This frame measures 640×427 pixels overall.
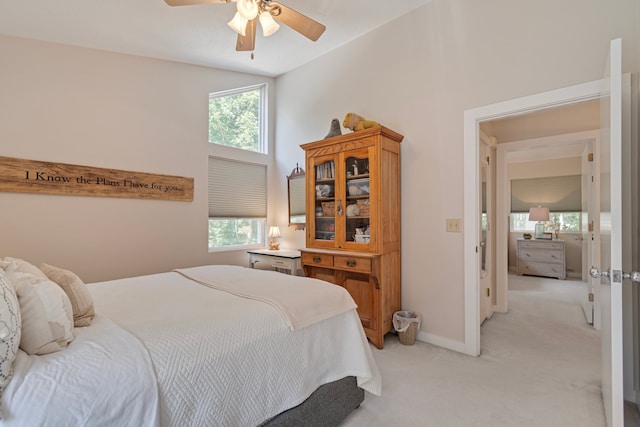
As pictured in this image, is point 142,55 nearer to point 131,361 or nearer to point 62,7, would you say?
point 62,7

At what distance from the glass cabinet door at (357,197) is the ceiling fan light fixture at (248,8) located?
4.65ft

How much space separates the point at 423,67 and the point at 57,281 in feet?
10.2

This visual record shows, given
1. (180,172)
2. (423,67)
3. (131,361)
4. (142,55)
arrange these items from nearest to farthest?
(131,361) → (423,67) → (142,55) → (180,172)

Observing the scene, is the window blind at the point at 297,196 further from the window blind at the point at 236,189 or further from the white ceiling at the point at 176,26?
the white ceiling at the point at 176,26

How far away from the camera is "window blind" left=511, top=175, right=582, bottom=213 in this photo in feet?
20.1

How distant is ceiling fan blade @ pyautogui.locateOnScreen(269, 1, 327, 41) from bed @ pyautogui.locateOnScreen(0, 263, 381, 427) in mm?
1756

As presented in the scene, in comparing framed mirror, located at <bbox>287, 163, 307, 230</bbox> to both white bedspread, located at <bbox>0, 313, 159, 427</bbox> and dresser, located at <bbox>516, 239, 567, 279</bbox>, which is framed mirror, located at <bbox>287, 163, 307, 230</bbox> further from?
dresser, located at <bbox>516, 239, 567, 279</bbox>

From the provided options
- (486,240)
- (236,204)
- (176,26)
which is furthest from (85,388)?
(486,240)

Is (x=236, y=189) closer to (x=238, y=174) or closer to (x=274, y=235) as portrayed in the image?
(x=238, y=174)

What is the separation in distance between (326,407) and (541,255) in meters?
6.11

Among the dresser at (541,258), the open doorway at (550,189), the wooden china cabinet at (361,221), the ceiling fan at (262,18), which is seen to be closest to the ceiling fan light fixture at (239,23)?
the ceiling fan at (262,18)

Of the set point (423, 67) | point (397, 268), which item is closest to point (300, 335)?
point (397, 268)

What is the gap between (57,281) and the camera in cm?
133

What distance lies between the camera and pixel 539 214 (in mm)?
6078
